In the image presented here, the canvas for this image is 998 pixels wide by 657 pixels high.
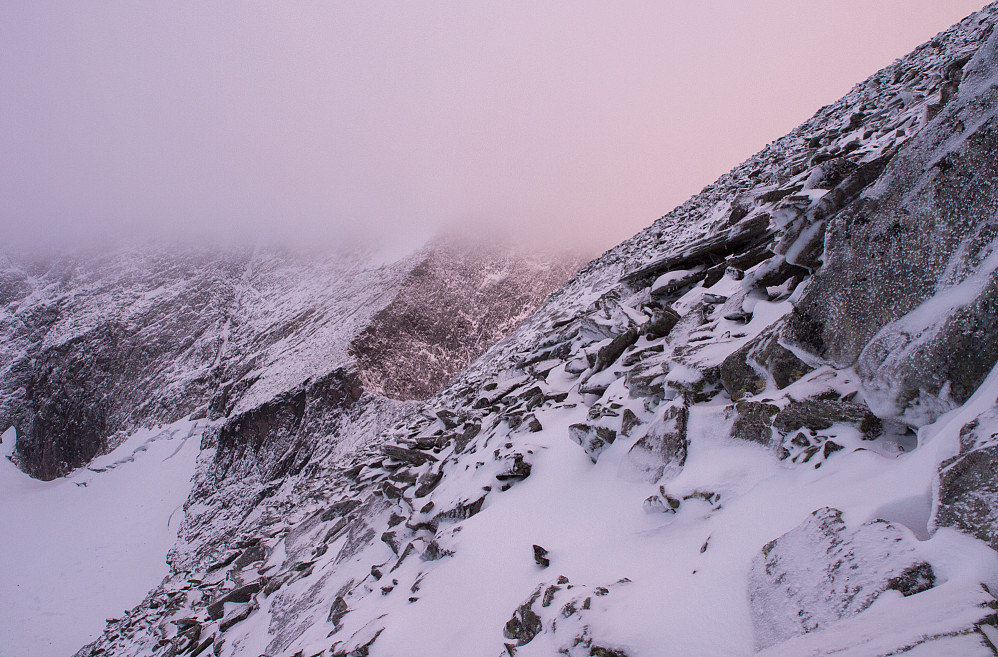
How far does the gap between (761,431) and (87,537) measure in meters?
39.4

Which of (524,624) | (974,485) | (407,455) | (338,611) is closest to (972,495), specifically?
(974,485)

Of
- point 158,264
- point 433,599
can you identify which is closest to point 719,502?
point 433,599

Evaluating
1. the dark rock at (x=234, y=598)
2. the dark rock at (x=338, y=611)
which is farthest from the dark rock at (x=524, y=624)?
the dark rock at (x=234, y=598)

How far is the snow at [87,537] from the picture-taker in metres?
21.5

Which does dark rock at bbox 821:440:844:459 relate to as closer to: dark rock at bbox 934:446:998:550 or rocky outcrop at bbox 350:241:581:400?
dark rock at bbox 934:446:998:550

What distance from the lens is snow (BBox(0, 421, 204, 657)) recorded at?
2153 cm

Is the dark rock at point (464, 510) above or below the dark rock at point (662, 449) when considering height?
below

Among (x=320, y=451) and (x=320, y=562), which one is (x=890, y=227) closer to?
(x=320, y=562)

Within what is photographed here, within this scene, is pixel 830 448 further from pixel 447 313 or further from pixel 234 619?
pixel 447 313

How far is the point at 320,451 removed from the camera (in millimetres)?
26812

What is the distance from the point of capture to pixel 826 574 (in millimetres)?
2729

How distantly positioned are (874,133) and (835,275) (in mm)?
13200

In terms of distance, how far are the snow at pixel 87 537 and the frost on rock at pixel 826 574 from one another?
28.8 m

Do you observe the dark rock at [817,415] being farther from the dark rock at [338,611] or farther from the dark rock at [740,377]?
the dark rock at [338,611]
